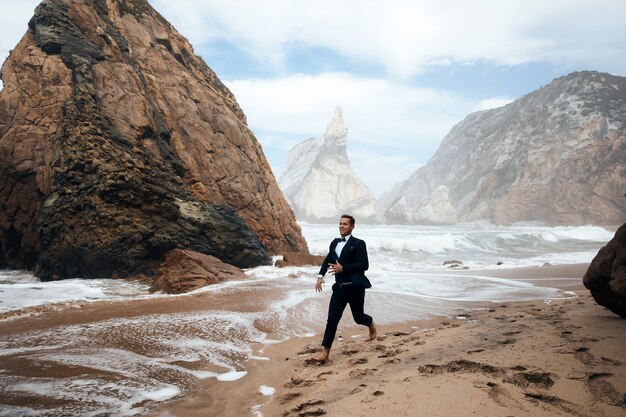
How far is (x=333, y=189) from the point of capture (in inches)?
5261

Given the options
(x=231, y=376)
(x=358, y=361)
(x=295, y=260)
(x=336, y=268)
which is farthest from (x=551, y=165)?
(x=231, y=376)

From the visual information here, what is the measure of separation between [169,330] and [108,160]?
7.97 m

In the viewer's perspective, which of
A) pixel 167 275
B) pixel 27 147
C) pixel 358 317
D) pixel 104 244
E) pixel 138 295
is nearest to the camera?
pixel 358 317

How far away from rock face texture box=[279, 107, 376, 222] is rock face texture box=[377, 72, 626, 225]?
27.3 metres

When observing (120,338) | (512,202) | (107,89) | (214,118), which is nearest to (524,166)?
(512,202)

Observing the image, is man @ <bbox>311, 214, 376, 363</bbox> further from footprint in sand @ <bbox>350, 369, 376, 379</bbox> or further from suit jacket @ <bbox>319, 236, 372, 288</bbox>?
footprint in sand @ <bbox>350, 369, 376, 379</bbox>

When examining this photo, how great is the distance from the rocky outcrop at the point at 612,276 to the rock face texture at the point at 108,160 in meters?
10.6

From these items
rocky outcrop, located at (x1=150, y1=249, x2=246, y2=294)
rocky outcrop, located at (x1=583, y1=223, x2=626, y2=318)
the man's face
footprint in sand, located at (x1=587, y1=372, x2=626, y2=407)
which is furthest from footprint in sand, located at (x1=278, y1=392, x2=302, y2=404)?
rocky outcrop, located at (x1=150, y1=249, x2=246, y2=294)

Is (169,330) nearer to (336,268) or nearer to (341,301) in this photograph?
(341,301)

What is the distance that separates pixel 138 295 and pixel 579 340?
8.23 metres

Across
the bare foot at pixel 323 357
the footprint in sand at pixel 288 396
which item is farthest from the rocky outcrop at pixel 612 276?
the footprint in sand at pixel 288 396

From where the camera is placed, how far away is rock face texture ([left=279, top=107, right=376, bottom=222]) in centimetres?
13150

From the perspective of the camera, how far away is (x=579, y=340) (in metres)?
3.88

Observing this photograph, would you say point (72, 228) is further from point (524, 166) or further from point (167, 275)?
point (524, 166)
